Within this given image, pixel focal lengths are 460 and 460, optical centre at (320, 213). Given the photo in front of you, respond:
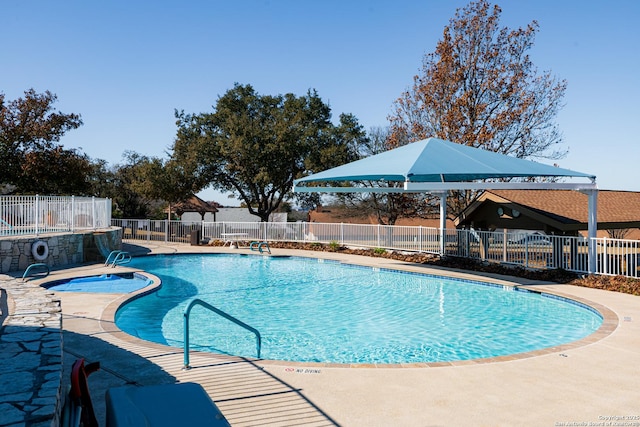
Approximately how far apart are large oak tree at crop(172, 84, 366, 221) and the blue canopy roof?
477 inches

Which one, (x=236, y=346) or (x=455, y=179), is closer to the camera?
(x=236, y=346)

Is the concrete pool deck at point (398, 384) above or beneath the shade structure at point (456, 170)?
beneath

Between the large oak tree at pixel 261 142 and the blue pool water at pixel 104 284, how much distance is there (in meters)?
14.3

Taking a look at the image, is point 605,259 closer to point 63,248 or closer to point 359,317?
point 359,317

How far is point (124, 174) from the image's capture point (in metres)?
40.1

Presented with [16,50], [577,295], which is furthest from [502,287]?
[16,50]

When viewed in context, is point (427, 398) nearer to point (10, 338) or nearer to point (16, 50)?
point (10, 338)

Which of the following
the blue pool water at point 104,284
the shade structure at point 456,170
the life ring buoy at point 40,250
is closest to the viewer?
the blue pool water at point 104,284

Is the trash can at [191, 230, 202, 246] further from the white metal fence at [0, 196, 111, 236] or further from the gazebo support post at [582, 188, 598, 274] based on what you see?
the gazebo support post at [582, 188, 598, 274]

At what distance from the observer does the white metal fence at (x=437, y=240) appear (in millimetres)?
13266

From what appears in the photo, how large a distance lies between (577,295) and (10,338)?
38.2 feet

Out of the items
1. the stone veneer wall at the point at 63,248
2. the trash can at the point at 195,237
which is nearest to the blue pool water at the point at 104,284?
the stone veneer wall at the point at 63,248

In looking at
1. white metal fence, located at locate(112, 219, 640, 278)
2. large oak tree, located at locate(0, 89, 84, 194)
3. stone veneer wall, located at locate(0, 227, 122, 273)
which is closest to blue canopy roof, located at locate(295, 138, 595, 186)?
white metal fence, located at locate(112, 219, 640, 278)

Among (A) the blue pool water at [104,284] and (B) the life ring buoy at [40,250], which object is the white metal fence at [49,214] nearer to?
(B) the life ring buoy at [40,250]
